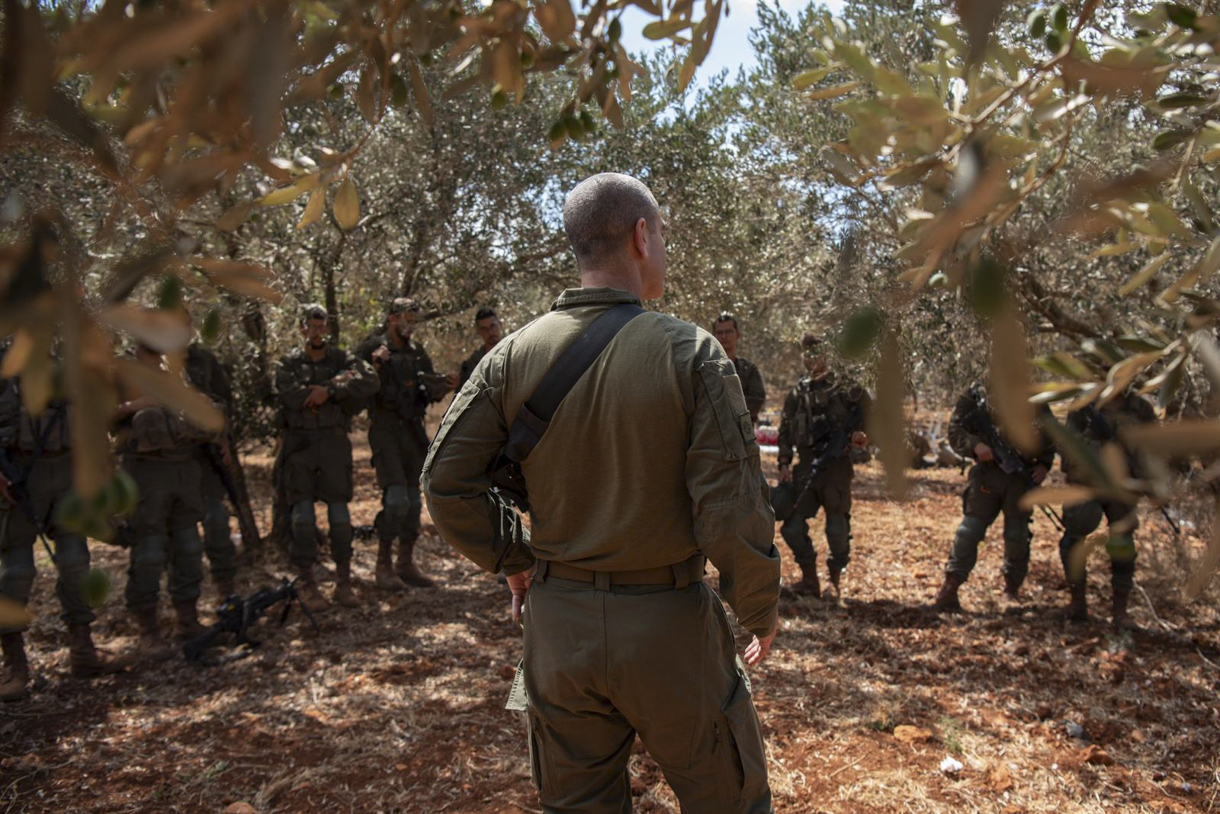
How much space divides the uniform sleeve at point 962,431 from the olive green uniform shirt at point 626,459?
4.22m

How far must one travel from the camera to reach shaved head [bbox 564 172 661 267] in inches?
83.2

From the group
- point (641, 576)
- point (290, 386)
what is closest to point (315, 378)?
point (290, 386)

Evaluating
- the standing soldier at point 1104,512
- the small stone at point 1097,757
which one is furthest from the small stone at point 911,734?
the standing soldier at point 1104,512

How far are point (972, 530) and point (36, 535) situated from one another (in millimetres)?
5568

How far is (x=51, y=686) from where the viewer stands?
15.1 feet

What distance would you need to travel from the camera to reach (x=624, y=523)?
6.57 ft

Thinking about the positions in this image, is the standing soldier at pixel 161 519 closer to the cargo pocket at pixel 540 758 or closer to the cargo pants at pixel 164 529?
the cargo pants at pixel 164 529

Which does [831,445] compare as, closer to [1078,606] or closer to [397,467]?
[1078,606]

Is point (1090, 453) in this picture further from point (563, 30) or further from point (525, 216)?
point (525, 216)

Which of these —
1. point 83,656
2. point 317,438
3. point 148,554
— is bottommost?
point 83,656

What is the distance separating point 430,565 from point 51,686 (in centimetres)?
308

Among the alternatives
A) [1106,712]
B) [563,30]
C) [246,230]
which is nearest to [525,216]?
[246,230]

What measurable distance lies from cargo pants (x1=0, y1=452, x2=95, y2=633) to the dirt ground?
0.50m

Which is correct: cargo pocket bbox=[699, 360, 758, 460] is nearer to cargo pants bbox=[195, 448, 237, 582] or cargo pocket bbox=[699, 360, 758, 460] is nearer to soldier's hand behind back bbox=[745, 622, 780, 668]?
soldier's hand behind back bbox=[745, 622, 780, 668]
